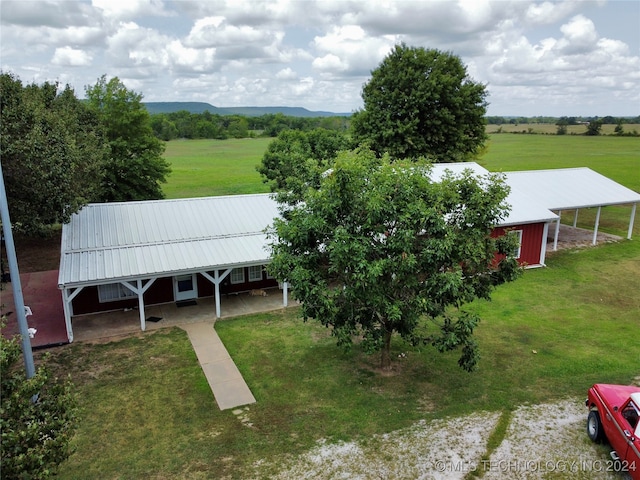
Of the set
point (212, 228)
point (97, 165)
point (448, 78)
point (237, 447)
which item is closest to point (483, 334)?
point (237, 447)

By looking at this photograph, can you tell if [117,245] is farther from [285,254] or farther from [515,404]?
[515,404]

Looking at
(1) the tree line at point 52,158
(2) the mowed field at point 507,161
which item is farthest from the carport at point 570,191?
(1) the tree line at point 52,158

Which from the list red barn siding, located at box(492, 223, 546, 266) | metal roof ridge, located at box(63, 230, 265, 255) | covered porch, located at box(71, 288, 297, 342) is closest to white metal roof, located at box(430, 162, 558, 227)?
red barn siding, located at box(492, 223, 546, 266)

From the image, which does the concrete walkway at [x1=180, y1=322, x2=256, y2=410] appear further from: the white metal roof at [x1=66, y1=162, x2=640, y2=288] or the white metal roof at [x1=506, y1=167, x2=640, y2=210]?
the white metal roof at [x1=506, y1=167, x2=640, y2=210]

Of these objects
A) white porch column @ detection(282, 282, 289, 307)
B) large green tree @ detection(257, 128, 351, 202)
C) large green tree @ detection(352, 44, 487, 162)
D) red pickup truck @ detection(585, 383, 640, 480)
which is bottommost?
white porch column @ detection(282, 282, 289, 307)

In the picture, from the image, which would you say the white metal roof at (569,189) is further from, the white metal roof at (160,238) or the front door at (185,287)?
the front door at (185,287)

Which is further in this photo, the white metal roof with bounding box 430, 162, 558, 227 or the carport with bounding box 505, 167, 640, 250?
the carport with bounding box 505, 167, 640, 250

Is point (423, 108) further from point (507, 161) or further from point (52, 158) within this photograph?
point (507, 161)

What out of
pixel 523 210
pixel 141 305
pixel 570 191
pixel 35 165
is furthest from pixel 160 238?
pixel 570 191
